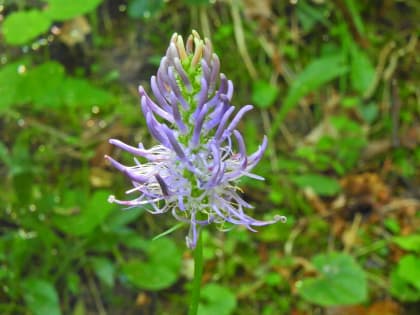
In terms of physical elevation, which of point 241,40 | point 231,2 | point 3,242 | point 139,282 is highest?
point 231,2

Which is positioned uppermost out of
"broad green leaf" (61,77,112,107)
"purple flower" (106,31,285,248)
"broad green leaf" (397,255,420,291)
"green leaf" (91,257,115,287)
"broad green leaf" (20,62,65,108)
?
"broad green leaf" (20,62,65,108)

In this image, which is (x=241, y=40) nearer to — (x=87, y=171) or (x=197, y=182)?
(x=87, y=171)

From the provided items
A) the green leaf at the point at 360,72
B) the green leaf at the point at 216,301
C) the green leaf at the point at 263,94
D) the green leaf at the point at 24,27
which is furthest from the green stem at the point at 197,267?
the green leaf at the point at 360,72

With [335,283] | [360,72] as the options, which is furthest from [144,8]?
[335,283]

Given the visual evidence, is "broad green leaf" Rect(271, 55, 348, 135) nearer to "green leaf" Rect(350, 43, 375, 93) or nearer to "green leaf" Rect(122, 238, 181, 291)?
"green leaf" Rect(350, 43, 375, 93)

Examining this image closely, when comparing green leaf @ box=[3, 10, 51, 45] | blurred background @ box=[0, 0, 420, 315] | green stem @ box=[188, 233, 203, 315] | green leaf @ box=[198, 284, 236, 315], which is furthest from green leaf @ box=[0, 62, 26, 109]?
green stem @ box=[188, 233, 203, 315]

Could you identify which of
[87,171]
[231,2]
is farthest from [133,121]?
[231,2]
